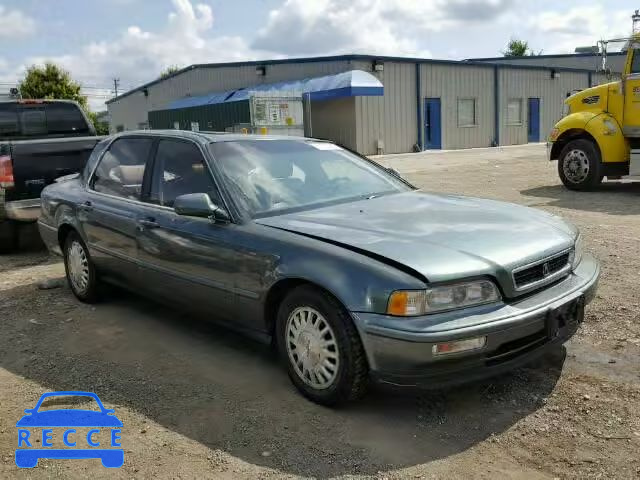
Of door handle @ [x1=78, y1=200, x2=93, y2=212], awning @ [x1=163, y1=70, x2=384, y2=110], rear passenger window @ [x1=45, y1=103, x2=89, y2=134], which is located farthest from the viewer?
awning @ [x1=163, y1=70, x2=384, y2=110]

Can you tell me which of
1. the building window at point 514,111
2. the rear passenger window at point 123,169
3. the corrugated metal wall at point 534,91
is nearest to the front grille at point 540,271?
the rear passenger window at point 123,169

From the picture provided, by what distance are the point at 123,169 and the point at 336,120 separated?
67.7 feet

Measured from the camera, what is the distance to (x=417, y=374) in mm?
3006

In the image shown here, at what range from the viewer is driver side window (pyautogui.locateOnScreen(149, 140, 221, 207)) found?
167 inches

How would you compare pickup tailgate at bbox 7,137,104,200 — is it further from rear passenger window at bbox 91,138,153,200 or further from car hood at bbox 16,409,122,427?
car hood at bbox 16,409,122,427

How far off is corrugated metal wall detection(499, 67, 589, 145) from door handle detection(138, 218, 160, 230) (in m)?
27.5

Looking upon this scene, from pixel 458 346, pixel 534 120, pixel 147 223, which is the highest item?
pixel 534 120

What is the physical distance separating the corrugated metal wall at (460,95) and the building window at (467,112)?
148mm

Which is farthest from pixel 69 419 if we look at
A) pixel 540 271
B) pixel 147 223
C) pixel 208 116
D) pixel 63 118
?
pixel 208 116

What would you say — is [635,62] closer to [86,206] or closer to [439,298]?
[86,206]

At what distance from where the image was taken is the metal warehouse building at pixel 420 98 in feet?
81.5

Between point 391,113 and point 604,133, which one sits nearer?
point 604,133

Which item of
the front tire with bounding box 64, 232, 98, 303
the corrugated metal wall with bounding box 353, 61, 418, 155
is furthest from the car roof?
the corrugated metal wall with bounding box 353, 61, 418, 155

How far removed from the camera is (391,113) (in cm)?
2550
